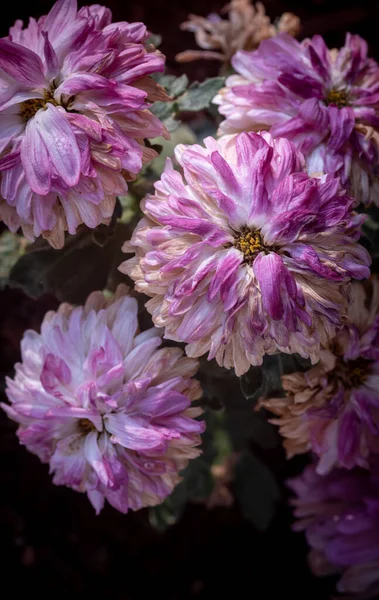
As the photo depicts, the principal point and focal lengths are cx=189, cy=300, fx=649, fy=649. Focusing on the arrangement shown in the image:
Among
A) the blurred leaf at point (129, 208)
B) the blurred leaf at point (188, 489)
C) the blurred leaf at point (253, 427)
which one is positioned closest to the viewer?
the blurred leaf at point (129, 208)

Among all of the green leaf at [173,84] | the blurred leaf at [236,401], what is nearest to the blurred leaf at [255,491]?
the blurred leaf at [236,401]

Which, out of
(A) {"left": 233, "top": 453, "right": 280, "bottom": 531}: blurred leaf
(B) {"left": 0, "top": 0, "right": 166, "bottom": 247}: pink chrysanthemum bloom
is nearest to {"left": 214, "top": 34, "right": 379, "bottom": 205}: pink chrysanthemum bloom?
(B) {"left": 0, "top": 0, "right": 166, "bottom": 247}: pink chrysanthemum bloom

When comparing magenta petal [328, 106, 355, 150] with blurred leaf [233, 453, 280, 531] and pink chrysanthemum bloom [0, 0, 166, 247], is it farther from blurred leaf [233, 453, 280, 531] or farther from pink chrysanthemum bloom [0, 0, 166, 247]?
blurred leaf [233, 453, 280, 531]

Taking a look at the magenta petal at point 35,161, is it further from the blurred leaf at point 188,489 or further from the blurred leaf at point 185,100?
the blurred leaf at point 188,489

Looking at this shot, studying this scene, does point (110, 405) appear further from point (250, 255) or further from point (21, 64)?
point (21, 64)

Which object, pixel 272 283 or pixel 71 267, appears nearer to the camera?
pixel 272 283

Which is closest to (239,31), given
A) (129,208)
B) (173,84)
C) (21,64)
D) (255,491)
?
(173,84)
